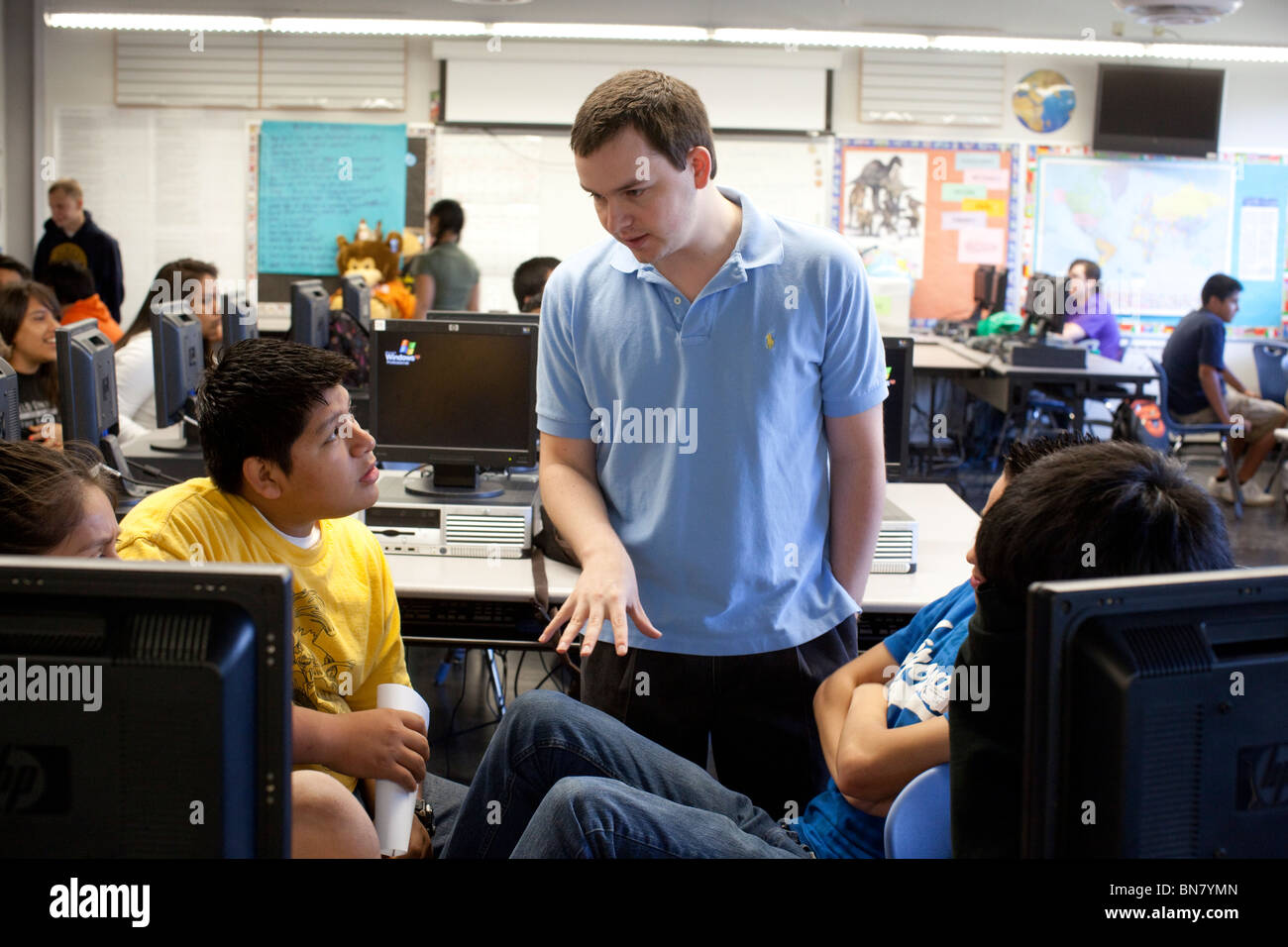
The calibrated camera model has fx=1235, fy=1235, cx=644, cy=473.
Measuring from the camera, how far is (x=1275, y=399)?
7887mm

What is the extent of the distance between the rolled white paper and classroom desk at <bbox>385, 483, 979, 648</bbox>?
40.3 inches

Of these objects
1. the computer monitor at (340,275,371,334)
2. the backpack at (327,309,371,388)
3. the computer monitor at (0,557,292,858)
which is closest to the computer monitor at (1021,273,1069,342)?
the computer monitor at (340,275,371,334)

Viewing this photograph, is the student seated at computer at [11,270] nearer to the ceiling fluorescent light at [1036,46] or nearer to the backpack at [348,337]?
the backpack at [348,337]

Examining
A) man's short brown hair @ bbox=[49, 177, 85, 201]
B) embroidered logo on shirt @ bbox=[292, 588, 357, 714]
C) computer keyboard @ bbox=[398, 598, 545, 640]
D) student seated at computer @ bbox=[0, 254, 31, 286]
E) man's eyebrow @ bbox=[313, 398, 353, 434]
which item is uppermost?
man's short brown hair @ bbox=[49, 177, 85, 201]

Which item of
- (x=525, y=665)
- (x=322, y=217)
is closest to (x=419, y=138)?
(x=322, y=217)

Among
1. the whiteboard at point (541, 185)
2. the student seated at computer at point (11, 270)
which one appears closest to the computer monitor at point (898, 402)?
the student seated at computer at point (11, 270)

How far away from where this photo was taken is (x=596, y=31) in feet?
24.2

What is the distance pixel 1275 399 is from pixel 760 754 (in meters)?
7.28

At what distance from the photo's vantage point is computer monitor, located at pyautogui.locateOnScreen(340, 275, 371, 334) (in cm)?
460

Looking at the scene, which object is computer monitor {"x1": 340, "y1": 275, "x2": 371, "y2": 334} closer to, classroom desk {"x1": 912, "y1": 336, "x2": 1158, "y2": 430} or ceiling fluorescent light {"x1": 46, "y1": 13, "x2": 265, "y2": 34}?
classroom desk {"x1": 912, "y1": 336, "x2": 1158, "y2": 430}

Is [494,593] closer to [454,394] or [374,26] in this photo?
[454,394]

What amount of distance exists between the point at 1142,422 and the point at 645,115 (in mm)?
5400

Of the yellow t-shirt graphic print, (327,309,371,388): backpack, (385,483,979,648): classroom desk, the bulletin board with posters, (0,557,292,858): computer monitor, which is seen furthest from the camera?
the bulletin board with posters

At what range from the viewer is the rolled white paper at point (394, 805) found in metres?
1.51
